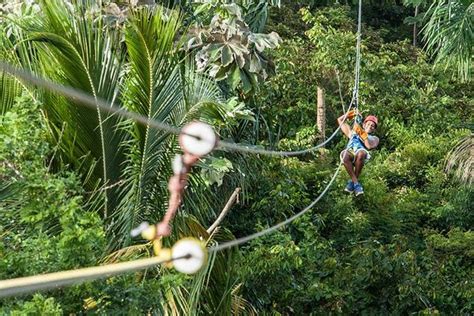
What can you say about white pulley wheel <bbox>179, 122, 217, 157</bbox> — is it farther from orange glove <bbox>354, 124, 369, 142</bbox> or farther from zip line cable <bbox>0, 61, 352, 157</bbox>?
orange glove <bbox>354, 124, 369, 142</bbox>

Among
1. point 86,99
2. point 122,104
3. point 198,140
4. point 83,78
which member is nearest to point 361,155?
point 122,104

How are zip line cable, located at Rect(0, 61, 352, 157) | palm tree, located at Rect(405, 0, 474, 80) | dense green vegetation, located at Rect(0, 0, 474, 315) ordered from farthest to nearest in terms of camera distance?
palm tree, located at Rect(405, 0, 474, 80) < dense green vegetation, located at Rect(0, 0, 474, 315) < zip line cable, located at Rect(0, 61, 352, 157)

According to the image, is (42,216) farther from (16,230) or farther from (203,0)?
(203,0)

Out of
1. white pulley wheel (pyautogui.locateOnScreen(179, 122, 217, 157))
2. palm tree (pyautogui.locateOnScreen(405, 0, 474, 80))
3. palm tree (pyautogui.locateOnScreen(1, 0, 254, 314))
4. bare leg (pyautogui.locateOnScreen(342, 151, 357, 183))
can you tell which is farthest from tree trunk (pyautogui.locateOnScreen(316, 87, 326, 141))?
white pulley wheel (pyautogui.locateOnScreen(179, 122, 217, 157))

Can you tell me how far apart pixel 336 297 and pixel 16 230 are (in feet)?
13.9

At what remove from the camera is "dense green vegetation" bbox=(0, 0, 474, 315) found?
414 cm

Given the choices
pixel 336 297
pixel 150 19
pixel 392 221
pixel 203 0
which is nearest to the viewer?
pixel 150 19

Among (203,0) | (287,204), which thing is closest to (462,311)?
(287,204)

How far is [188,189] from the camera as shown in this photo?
5.20 m

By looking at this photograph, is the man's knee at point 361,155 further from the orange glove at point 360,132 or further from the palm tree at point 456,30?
the palm tree at point 456,30

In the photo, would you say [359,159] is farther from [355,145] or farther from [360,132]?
[360,132]

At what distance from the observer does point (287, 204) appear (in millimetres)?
8000

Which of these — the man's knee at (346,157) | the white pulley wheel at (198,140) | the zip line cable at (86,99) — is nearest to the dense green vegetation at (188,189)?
the zip line cable at (86,99)

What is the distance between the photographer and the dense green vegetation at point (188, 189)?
4.14 meters
